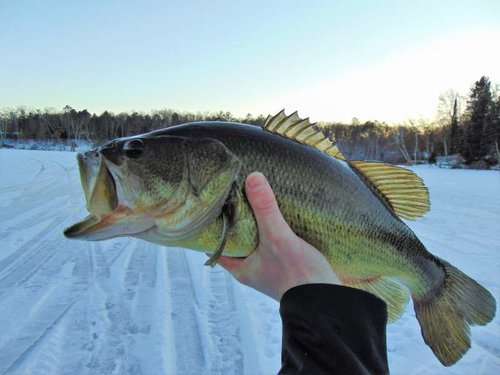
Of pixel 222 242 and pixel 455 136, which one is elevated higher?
pixel 455 136

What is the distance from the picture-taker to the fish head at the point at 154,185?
160cm

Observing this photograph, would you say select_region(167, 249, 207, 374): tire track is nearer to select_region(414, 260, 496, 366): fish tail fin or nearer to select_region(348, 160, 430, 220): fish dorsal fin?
select_region(414, 260, 496, 366): fish tail fin

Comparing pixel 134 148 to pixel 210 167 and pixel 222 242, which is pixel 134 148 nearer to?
pixel 210 167

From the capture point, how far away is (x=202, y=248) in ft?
5.87

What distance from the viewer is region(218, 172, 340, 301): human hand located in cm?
171

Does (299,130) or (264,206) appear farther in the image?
(299,130)

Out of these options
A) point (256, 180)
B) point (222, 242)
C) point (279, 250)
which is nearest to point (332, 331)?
point (279, 250)

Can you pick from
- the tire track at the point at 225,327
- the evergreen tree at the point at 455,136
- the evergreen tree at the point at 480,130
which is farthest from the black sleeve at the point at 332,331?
the evergreen tree at the point at 455,136

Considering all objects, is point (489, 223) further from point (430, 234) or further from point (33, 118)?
point (33, 118)

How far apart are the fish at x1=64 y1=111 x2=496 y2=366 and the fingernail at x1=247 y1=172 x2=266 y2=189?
0.20 ft

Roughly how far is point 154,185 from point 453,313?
5.78 feet

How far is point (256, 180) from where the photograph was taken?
173 centimetres

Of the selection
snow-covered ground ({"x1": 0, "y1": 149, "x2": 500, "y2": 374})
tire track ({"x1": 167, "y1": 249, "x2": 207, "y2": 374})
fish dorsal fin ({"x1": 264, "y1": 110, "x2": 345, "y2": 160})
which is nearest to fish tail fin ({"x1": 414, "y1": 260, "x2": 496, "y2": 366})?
fish dorsal fin ({"x1": 264, "y1": 110, "x2": 345, "y2": 160})

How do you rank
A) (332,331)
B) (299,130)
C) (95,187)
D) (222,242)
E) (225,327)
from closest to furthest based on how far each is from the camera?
(332,331), (95,187), (222,242), (299,130), (225,327)
